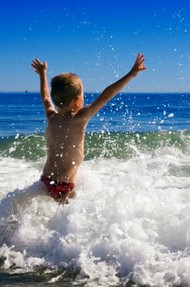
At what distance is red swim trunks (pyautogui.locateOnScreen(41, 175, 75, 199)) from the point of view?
198 inches

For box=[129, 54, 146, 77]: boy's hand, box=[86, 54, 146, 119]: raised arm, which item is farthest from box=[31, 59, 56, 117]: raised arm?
box=[129, 54, 146, 77]: boy's hand

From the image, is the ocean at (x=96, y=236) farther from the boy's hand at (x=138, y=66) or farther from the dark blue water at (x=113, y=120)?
the dark blue water at (x=113, y=120)

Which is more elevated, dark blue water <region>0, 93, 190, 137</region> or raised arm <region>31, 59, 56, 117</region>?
dark blue water <region>0, 93, 190, 137</region>

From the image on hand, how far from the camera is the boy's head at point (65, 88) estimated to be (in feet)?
15.9

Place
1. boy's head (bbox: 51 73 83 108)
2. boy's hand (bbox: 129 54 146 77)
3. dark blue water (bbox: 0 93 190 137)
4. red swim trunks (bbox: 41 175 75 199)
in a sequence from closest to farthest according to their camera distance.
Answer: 1. boy's hand (bbox: 129 54 146 77)
2. boy's head (bbox: 51 73 83 108)
3. red swim trunks (bbox: 41 175 75 199)
4. dark blue water (bbox: 0 93 190 137)

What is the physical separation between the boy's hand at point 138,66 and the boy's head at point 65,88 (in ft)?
2.09

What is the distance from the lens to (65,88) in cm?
483

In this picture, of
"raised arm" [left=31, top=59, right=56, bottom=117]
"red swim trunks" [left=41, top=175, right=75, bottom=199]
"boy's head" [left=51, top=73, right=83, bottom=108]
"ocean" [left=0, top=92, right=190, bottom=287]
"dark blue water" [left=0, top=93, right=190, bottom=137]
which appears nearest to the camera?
"ocean" [left=0, top=92, right=190, bottom=287]

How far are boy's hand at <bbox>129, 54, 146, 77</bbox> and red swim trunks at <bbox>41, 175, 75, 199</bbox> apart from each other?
4.67ft

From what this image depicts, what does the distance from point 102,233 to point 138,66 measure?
5.47ft

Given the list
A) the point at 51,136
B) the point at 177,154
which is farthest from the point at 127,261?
the point at 177,154

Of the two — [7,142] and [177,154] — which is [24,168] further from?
[7,142]

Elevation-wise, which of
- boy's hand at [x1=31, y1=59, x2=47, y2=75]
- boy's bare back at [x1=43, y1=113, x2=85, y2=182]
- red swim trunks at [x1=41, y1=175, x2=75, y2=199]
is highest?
boy's hand at [x1=31, y1=59, x2=47, y2=75]

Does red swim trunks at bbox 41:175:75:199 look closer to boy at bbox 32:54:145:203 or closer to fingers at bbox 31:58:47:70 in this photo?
boy at bbox 32:54:145:203
